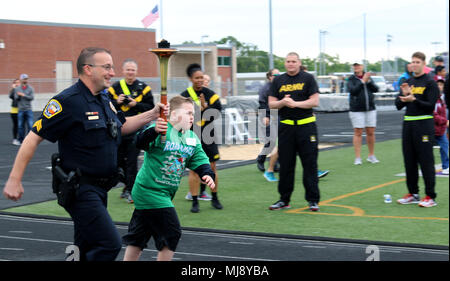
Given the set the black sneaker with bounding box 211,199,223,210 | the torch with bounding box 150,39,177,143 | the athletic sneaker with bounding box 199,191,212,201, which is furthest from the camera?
the athletic sneaker with bounding box 199,191,212,201

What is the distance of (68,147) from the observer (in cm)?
485

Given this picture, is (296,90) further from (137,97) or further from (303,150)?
(137,97)

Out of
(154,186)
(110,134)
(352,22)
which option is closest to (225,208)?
(154,186)

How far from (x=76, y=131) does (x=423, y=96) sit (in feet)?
→ 19.3

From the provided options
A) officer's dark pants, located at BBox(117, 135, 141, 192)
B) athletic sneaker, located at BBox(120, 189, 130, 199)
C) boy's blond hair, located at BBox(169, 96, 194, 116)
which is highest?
boy's blond hair, located at BBox(169, 96, 194, 116)

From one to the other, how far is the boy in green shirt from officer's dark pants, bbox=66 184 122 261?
2.07 ft

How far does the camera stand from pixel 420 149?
931cm

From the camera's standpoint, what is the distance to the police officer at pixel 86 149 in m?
4.76

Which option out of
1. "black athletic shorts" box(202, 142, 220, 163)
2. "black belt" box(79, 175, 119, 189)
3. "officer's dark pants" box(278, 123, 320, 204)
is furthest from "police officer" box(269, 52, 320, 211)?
"black belt" box(79, 175, 119, 189)

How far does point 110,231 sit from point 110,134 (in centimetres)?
70

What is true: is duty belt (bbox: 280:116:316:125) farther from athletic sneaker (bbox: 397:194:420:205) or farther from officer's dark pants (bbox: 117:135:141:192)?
officer's dark pants (bbox: 117:135:141:192)

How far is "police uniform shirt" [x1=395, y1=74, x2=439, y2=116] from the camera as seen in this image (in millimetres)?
9215

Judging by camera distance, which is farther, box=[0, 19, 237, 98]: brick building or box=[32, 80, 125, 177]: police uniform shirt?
box=[0, 19, 237, 98]: brick building
